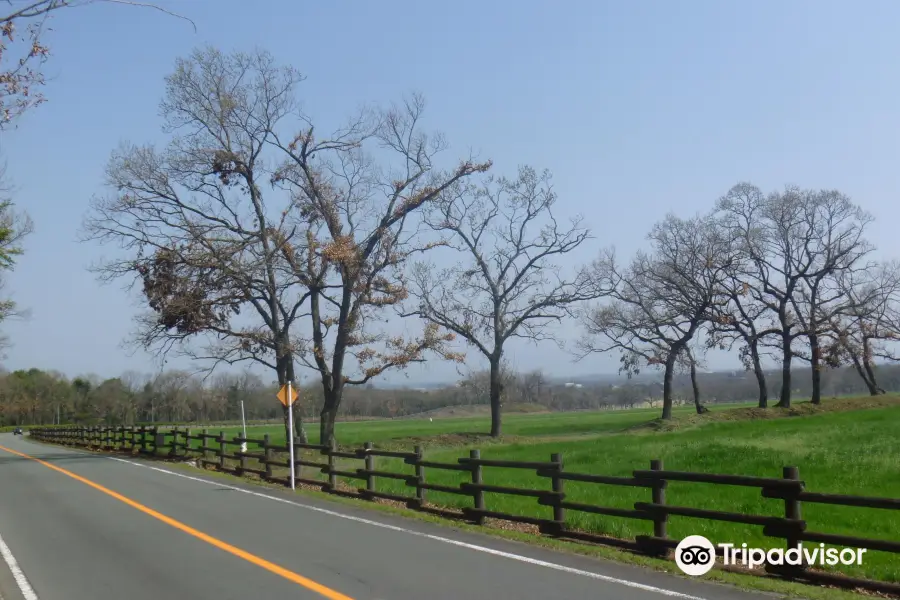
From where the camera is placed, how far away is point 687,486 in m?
17.0

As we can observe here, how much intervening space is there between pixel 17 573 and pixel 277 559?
124 inches

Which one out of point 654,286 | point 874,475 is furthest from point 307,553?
point 654,286

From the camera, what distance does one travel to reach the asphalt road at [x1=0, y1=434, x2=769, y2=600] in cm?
797

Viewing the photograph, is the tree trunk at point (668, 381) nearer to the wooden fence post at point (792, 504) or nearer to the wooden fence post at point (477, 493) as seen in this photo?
the wooden fence post at point (477, 493)

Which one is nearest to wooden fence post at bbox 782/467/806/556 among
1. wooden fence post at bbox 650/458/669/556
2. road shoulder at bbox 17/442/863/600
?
road shoulder at bbox 17/442/863/600

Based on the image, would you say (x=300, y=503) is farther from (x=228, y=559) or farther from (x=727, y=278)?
(x=727, y=278)

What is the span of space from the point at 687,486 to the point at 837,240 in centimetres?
4064

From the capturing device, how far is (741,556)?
9523mm

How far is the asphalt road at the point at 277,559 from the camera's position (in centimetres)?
797

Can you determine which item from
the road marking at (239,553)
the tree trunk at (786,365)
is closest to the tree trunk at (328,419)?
the road marking at (239,553)

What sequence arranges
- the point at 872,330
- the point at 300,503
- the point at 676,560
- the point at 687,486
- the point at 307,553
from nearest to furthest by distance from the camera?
the point at 676,560, the point at 307,553, the point at 300,503, the point at 687,486, the point at 872,330

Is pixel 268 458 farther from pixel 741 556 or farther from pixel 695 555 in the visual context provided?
pixel 741 556

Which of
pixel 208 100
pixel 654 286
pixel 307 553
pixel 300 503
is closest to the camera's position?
pixel 307 553

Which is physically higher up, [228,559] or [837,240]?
[837,240]
